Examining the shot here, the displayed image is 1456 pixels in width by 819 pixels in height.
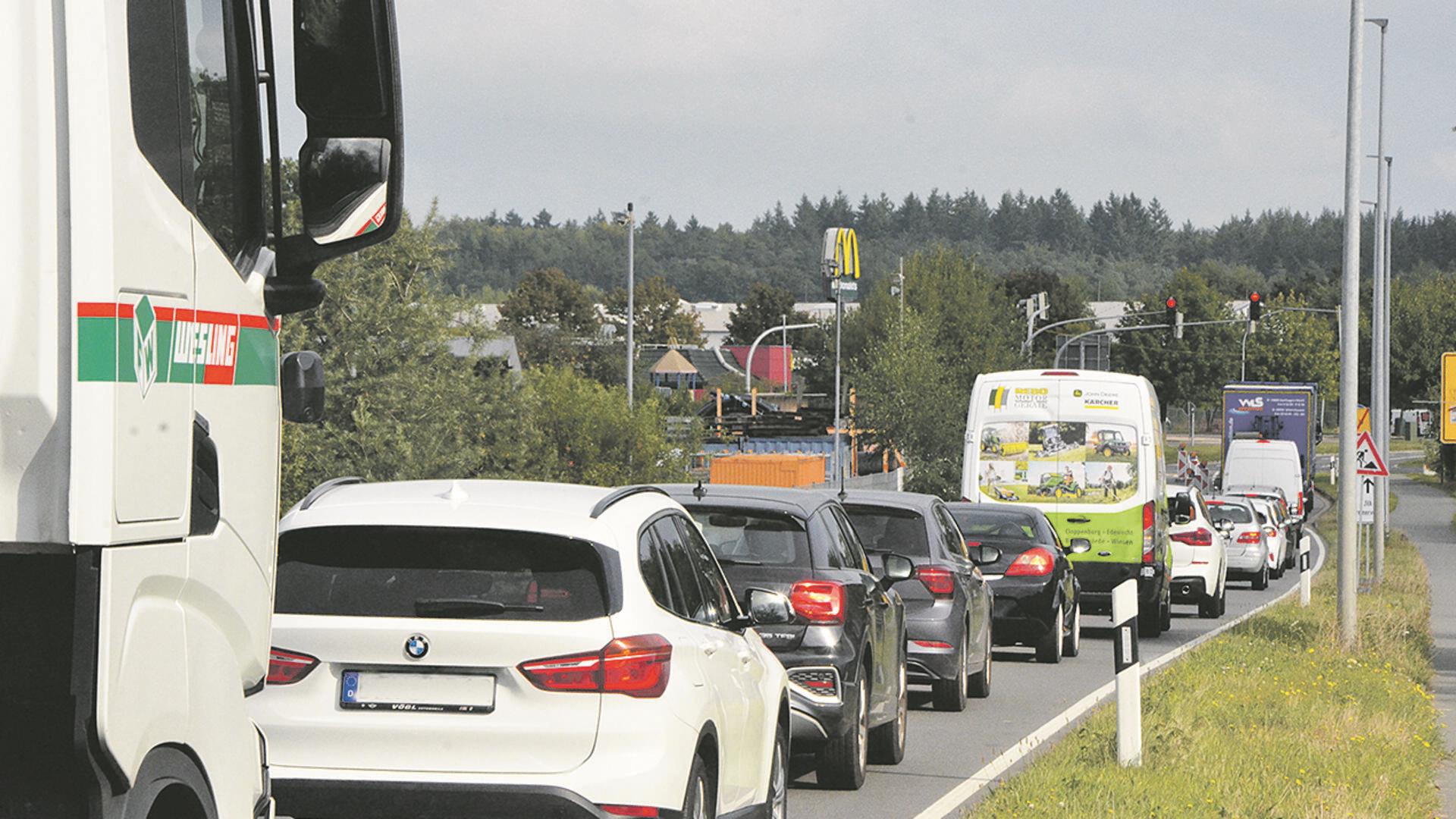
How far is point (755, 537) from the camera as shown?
11.1 metres

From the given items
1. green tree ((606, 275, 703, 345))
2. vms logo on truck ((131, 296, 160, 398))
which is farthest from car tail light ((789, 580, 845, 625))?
green tree ((606, 275, 703, 345))

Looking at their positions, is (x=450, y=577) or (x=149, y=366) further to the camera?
(x=450, y=577)

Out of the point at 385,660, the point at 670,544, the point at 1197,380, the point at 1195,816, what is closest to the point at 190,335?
the point at 385,660

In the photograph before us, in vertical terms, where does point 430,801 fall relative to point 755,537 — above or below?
below

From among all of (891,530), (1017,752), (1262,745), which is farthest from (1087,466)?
(1262,745)

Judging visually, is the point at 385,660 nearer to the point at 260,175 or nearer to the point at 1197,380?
the point at 260,175

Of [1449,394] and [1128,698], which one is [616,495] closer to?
[1128,698]

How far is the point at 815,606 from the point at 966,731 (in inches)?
153

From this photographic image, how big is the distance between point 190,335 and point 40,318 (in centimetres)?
49

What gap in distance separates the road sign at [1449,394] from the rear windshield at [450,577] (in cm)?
2434

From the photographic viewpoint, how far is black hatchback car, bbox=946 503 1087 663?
19516 mm

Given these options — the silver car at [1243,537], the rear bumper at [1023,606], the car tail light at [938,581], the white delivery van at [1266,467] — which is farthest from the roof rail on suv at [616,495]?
the white delivery van at [1266,467]

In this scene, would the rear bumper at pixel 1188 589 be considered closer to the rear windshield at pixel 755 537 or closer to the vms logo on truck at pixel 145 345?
the rear windshield at pixel 755 537

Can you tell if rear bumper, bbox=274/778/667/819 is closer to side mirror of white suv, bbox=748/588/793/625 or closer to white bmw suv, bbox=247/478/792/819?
white bmw suv, bbox=247/478/792/819
